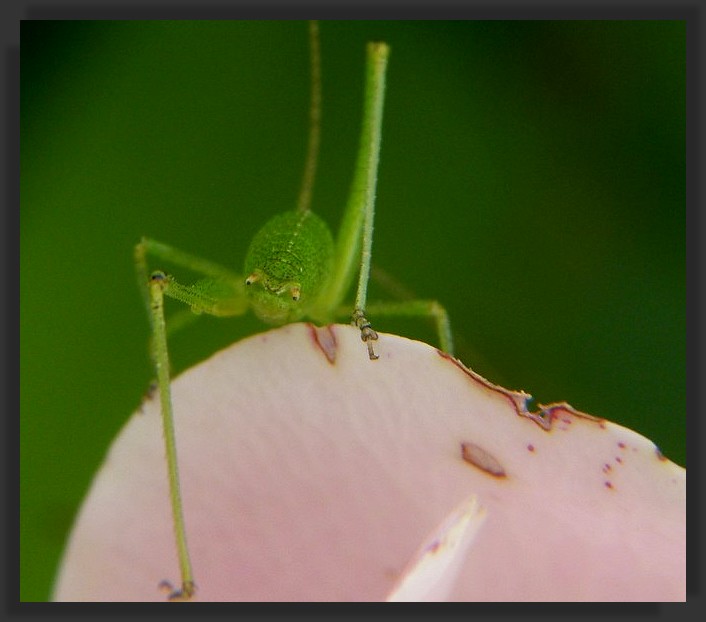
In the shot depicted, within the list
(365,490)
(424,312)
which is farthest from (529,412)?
(424,312)

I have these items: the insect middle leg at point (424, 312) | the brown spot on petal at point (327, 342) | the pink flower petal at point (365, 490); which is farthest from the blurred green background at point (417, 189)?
the brown spot on petal at point (327, 342)

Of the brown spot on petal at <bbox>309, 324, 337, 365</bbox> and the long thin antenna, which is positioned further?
the long thin antenna

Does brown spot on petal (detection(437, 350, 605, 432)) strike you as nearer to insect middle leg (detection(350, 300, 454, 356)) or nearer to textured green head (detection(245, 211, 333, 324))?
insect middle leg (detection(350, 300, 454, 356))

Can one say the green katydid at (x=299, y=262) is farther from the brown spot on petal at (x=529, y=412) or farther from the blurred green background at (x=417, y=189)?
the brown spot on petal at (x=529, y=412)

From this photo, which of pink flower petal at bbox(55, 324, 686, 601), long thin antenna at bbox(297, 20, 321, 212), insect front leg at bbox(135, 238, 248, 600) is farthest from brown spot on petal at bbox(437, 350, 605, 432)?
long thin antenna at bbox(297, 20, 321, 212)

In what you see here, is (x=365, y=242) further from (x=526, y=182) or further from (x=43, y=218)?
(x=43, y=218)
